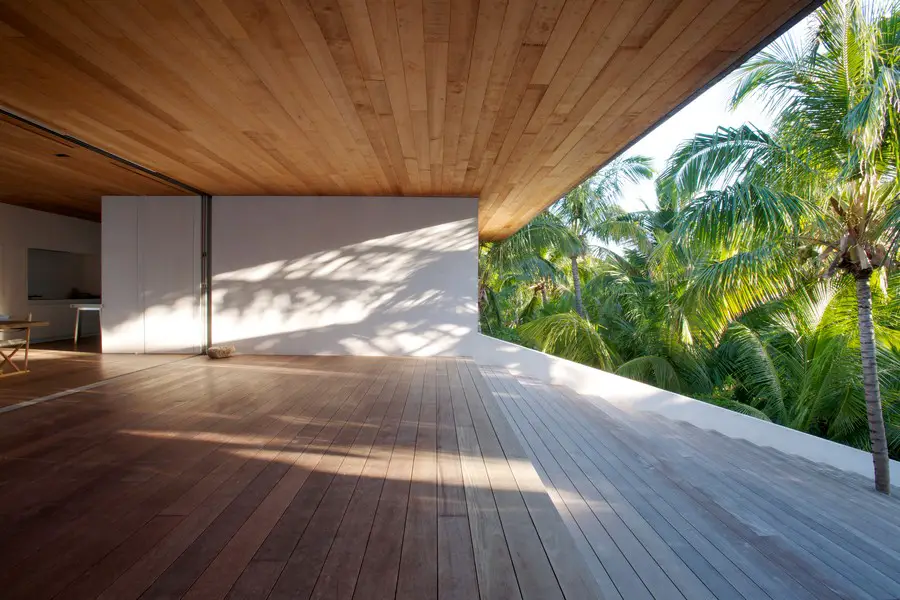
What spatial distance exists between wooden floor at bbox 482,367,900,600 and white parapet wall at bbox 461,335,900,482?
21cm

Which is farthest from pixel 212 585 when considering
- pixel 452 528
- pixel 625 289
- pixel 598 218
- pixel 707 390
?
pixel 598 218

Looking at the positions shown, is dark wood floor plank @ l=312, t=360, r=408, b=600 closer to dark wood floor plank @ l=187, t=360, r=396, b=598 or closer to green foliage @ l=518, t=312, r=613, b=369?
dark wood floor plank @ l=187, t=360, r=396, b=598

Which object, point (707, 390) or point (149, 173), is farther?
point (707, 390)

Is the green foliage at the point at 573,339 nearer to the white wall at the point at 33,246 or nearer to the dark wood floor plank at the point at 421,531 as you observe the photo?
the dark wood floor plank at the point at 421,531

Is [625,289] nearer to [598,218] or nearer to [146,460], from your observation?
[598,218]

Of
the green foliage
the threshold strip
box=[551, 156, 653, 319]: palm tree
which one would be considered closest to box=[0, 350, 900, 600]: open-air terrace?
the threshold strip

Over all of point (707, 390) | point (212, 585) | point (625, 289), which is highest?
point (625, 289)

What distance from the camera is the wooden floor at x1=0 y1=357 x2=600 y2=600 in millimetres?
1523

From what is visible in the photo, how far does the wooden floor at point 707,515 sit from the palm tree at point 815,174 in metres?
0.90

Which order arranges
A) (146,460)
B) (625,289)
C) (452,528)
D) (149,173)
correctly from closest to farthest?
(452,528) → (146,460) → (149,173) → (625,289)

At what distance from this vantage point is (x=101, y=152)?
5.11 metres

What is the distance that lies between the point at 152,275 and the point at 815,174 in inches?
310

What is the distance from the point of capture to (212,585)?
1.49 metres

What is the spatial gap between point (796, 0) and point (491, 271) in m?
10.8
